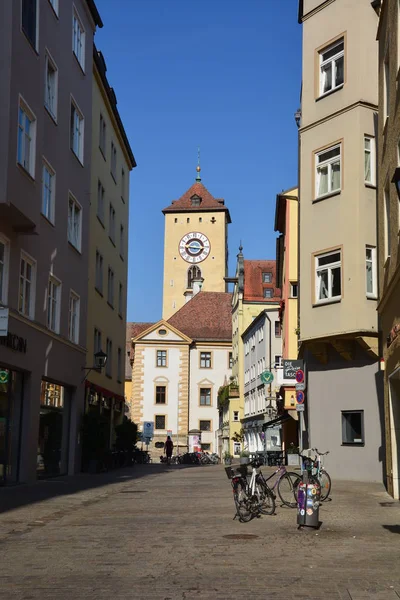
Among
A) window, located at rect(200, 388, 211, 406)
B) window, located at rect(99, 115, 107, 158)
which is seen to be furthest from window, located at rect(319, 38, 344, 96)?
window, located at rect(200, 388, 211, 406)

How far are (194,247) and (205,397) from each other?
35159mm

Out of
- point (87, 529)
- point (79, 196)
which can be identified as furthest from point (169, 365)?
point (87, 529)

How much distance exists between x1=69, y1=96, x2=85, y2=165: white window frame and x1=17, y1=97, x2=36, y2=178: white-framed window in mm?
7156

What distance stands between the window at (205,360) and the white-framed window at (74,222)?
59411 millimetres

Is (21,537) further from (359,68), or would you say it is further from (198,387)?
(198,387)

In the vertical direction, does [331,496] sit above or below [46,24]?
below

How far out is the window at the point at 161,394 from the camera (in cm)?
8549

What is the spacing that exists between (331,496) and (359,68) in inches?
539

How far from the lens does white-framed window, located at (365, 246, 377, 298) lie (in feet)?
81.6

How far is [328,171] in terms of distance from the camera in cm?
2670

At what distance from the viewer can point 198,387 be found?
87.6 metres

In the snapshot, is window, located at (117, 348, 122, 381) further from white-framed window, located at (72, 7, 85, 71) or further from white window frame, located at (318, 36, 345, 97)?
white window frame, located at (318, 36, 345, 97)

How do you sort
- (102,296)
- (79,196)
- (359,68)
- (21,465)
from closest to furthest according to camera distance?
(21,465) < (359,68) < (79,196) < (102,296)

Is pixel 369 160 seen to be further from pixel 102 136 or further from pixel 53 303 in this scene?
pixel 102 136
